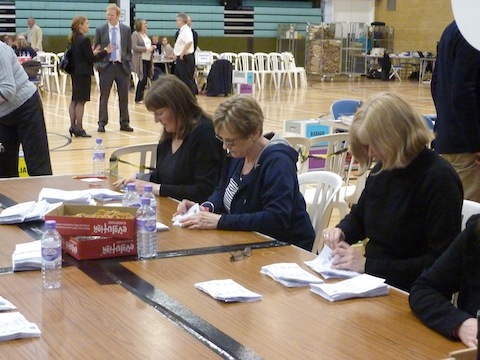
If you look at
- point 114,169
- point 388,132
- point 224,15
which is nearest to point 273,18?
point 224,15

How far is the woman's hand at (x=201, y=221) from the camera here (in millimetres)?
3176

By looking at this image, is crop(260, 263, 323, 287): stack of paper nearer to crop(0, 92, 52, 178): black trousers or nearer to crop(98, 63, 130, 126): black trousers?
crop(0, 92, 52, 178): black trousers

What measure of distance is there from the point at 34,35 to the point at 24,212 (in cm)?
1593

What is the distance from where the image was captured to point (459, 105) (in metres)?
3.53

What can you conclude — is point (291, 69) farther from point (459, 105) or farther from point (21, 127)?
point (459, 105)

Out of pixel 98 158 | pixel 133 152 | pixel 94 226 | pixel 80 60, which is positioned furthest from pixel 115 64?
pixel 94 226

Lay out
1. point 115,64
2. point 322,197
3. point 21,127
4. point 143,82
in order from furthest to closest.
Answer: point 143,82
point 115,64
point 21,127
point 322,197

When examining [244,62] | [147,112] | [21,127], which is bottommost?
[147,112]

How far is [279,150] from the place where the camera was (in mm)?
3279

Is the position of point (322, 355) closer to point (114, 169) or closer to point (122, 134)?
point (114, 169)

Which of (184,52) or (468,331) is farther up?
(184,52)

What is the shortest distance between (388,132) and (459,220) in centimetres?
36

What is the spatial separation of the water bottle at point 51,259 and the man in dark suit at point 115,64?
8161mm

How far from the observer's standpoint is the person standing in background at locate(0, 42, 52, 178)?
5121 mm
